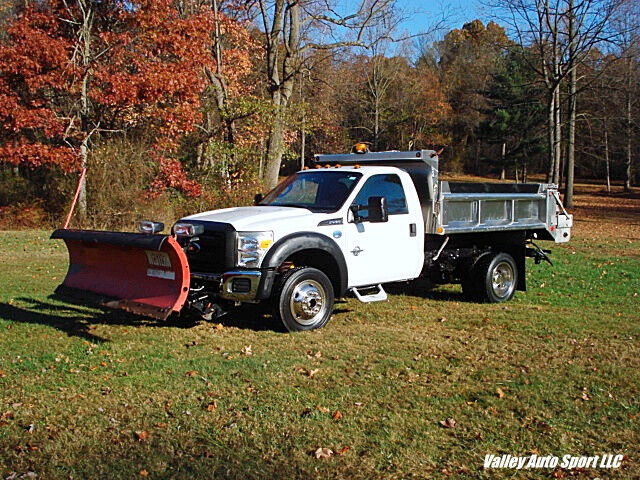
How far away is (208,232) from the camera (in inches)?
327

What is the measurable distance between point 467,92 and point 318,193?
2250 inches

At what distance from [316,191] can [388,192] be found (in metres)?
0.97

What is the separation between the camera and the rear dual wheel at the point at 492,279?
1053 centimetres

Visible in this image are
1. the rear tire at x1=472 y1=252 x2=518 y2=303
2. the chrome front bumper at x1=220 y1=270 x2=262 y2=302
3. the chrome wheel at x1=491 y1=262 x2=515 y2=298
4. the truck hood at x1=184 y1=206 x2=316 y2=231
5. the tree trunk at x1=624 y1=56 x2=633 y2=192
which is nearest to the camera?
the chrome front bumper at x1=220 y1=270 x2=262 y2=302

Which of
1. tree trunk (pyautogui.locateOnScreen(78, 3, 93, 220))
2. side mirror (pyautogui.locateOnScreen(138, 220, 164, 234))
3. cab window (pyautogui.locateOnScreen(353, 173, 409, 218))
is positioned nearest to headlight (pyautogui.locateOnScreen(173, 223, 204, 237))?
side mirror (pyautogui.locateOnScreen(138, 220, 164, 234))

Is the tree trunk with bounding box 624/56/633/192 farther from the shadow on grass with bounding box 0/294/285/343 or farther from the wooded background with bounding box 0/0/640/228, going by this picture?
the shadow on grass with bounding box 0/294/285/343

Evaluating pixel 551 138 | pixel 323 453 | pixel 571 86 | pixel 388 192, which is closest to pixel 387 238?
pixel 388 192

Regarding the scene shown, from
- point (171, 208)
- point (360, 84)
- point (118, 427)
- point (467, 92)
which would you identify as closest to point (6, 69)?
point (171, 208)

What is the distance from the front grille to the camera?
8.02m

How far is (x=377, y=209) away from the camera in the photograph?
8836 millimetres

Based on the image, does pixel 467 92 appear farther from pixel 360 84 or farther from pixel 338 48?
pixel 338 48

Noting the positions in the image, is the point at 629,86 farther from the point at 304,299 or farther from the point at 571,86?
the point at 304,299

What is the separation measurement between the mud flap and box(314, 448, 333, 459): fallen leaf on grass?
284 cm

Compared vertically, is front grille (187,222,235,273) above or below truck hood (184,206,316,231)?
below
